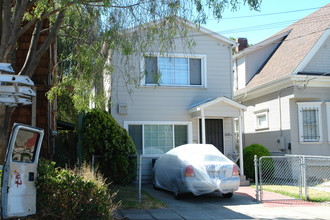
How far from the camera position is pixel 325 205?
10.7 m

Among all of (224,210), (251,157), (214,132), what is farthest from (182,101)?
(224,210)

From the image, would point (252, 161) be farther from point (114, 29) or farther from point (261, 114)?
point (114, 29)

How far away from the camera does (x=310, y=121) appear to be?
51.6 ft

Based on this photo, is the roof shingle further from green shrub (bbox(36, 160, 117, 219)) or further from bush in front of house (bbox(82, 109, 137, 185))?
green shrub (bbox(36, 160, 117, 219))

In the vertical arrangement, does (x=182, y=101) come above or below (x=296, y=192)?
above

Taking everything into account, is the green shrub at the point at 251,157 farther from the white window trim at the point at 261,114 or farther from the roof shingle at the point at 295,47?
the roof shingle at the point at 295,47

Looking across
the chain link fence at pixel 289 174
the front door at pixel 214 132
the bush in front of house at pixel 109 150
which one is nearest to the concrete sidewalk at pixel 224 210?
the bush in front of house at pixel 109 150

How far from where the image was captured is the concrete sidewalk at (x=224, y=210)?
895 centimetres

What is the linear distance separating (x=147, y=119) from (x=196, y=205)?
5.70 metres

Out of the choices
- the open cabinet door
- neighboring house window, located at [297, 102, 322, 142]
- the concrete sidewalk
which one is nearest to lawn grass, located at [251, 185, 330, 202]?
the concrete sidewalk

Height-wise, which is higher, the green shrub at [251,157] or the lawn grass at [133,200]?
the green shrub at [251,157]

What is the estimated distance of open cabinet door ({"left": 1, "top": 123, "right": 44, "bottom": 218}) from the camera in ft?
19.6

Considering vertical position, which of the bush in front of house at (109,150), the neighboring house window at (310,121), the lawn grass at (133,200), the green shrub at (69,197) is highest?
the neighboring house window at (310,121)

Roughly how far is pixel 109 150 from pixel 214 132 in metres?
5.77
